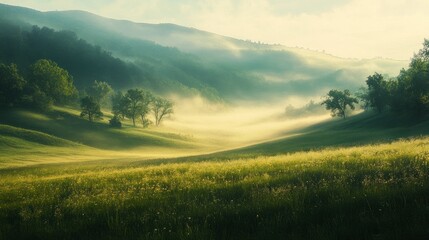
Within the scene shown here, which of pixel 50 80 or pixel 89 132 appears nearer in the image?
pixel 89 132

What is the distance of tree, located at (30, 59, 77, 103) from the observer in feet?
465

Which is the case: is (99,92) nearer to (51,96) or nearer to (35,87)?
(51,96)

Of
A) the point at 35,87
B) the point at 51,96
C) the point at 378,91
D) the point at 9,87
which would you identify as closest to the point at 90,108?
the point at 51,96

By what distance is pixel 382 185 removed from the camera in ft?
30.3

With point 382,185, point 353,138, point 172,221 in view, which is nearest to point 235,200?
point 172,221

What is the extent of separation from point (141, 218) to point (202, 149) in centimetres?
10759

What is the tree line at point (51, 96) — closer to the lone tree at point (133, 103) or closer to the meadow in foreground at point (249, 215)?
the lone tree at point (133, 103)

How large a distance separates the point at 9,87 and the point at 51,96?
16615mm

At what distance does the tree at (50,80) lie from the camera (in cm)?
14175

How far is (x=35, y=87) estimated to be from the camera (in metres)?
136

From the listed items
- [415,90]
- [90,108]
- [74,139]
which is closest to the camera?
[415,90]

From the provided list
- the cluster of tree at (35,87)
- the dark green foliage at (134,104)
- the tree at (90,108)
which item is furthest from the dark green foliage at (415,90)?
Result: the cluster of tree at (35,87)

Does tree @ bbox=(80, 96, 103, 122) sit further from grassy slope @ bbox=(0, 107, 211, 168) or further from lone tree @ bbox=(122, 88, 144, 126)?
lone tree @ bbox=(122, 88, 144, 126)

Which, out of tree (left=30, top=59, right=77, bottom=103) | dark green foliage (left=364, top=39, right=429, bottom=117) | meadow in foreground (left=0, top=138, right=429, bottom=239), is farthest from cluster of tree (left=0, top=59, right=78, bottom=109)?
meadow in foreground (left=0, top=138, right=429, bottom=239)
